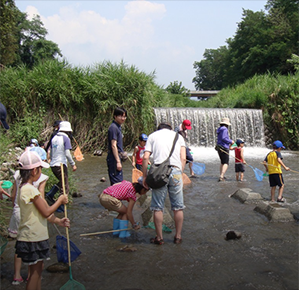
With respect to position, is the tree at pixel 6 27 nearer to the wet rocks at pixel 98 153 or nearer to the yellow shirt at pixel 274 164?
the wet rocks at pixel 98 153

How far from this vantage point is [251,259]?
3938mm

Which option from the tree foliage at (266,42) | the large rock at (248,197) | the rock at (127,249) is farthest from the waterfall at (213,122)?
the tree foliage at (266,42)

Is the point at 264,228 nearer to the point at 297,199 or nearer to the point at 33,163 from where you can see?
the point at 297,199

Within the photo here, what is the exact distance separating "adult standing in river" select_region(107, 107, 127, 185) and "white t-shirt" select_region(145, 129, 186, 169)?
1030mm

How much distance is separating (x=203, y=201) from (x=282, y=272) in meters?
3.19

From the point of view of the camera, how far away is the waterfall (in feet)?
51.6

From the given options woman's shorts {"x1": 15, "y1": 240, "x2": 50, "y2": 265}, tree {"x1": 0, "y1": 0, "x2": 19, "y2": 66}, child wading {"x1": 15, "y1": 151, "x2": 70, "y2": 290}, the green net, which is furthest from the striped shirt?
tree {"x1": 0, "y1": 0, "x2": 19, "y2": 66}

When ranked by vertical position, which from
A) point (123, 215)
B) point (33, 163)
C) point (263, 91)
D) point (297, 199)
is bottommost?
point (297, 199)

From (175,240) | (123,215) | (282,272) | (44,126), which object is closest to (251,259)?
(282,272)

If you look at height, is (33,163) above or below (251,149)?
above

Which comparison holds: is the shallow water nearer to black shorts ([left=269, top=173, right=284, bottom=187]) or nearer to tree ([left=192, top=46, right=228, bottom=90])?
black shorts ([left=269, top=173, right=284, bottom=187])

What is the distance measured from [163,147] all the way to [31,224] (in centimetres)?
202

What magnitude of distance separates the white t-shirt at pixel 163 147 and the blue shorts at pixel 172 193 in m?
0.15

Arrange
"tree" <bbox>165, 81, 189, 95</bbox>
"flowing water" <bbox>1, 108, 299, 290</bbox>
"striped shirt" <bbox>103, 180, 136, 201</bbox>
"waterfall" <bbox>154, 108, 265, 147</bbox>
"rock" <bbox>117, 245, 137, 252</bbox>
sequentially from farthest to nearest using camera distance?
"tree" <bbox>165, 81, 189, 95</bbox> < "waterfall" <bbox>154, 108, 265, 147</bbox> < "striped shirt" <bbox>103, 180, 136, 201</bbox> < "rock" <bbox>117, 245, 137, 252</bbox> < "flowing water" <bbox>1, 108, 299, 290</bbox>
